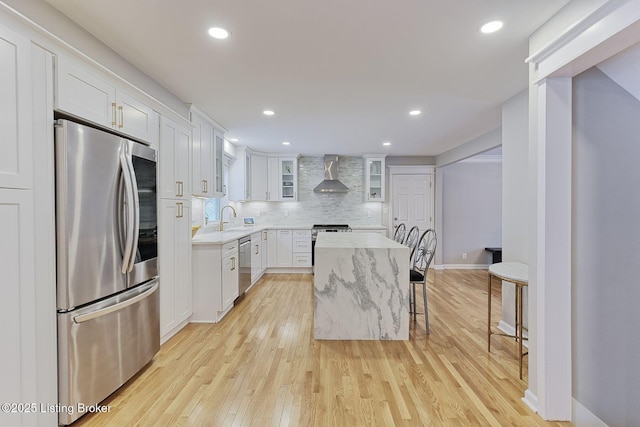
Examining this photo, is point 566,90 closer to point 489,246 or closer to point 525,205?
point 525,205

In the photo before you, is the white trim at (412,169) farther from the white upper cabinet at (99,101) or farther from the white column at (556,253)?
the white upper cabinet at (99,101)

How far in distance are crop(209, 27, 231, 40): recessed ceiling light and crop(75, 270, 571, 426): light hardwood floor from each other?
2.38 metres

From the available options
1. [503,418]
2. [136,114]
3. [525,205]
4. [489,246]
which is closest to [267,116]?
[136,114]

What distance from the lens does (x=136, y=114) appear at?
2258mm

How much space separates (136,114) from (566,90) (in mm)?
2898

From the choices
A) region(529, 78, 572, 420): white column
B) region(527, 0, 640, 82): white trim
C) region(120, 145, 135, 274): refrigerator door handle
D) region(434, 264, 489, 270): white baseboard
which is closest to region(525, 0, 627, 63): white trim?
region(527, 0, 640, 82): white trim

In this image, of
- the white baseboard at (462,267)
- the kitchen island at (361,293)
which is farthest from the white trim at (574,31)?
the white baseboard at (462,267)

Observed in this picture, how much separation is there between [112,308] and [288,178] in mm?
4520

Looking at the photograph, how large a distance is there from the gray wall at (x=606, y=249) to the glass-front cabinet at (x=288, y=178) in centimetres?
476

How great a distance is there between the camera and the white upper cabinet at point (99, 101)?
1642mm

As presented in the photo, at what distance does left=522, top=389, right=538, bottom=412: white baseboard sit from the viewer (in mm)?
1841

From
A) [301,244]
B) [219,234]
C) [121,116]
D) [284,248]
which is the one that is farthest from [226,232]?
[121,116]

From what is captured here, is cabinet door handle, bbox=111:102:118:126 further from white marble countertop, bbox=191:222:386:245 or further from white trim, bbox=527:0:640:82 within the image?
white trim, bbox=527:0:640:82

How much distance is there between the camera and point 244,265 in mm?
4191
